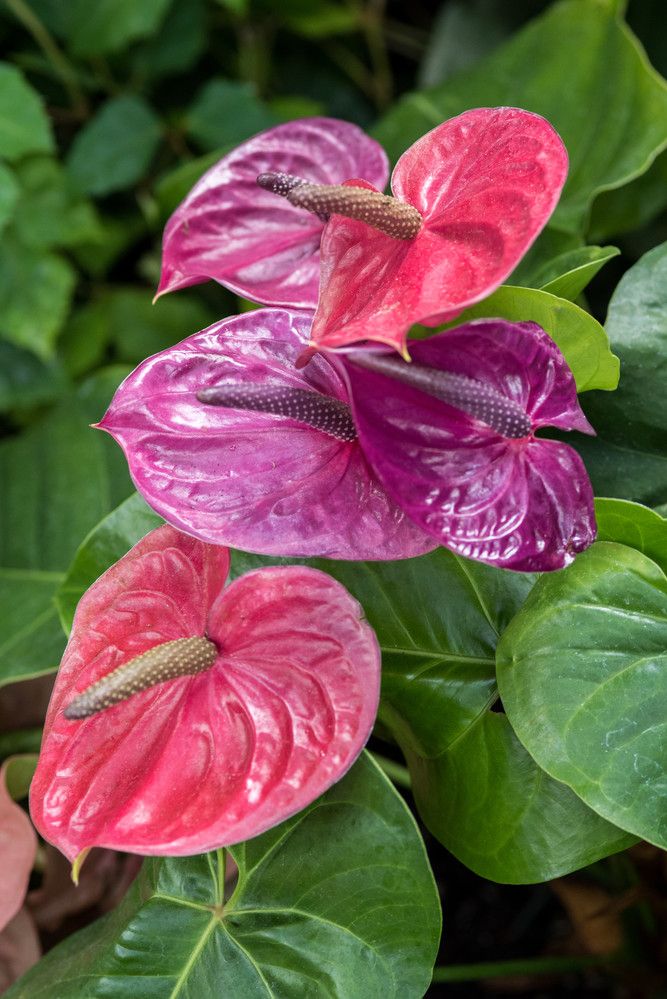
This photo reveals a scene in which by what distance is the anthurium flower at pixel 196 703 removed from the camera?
1.54 feet

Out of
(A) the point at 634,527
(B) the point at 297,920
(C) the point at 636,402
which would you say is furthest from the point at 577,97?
(B) the point at 297,920

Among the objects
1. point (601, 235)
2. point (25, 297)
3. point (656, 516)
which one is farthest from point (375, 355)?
point (25, 297)

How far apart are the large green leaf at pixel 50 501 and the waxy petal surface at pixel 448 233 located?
414mm

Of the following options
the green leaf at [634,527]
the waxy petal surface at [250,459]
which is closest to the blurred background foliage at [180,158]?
the green leaf at [634,527]

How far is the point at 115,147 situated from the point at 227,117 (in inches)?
5.3

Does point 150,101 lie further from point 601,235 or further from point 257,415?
point 257,415

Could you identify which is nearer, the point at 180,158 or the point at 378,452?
the point at 378,452

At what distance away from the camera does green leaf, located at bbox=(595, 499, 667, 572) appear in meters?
0.55

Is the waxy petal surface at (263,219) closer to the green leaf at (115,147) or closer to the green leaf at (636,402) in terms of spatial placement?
the green leaf at (636,402)

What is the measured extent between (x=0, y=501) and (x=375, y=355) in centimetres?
57

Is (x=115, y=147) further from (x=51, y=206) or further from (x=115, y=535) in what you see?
(x=115, y=535)

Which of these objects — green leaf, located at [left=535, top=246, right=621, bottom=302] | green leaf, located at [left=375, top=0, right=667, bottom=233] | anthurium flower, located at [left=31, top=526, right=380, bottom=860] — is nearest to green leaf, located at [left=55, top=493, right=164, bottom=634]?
anthurium flower, located at [left=31, top=526, right=380, bottom=860]

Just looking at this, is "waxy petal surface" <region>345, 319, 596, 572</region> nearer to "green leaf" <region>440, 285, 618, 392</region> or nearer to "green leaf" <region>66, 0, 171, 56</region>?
"green leaf" <region>440, 285, 618, 392</region>

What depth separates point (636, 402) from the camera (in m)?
0.65
